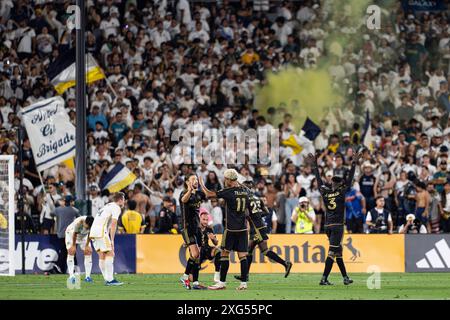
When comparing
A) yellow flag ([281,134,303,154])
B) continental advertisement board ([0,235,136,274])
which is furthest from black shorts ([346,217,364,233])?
continental advertisement board ([0,235,136,274])

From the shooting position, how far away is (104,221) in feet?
78.5

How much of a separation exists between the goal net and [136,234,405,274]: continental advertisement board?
3303mm

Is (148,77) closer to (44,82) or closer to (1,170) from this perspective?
(44,82)

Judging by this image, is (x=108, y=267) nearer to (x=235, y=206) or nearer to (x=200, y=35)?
(x=235, y=206)

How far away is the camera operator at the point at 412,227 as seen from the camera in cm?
2941

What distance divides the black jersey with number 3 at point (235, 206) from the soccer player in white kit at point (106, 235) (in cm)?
259

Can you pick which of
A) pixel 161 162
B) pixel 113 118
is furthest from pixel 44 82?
pixel 161 162

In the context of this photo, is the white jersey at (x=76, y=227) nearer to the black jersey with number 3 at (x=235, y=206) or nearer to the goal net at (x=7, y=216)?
the goal net at (x=7, y=216)

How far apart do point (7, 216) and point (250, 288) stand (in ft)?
21.9

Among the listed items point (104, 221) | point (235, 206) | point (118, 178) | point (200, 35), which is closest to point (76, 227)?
point (104, 221)

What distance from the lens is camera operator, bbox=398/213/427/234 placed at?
29.4m

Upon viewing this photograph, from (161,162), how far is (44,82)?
483 cm

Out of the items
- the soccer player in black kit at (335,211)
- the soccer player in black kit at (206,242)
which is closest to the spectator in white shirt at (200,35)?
the soccer player in black kit at (206,242)

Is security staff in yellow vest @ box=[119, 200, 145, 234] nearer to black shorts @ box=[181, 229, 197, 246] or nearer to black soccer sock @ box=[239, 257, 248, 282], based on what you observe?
black shorts @ box=[181, 229, 197, 246]
